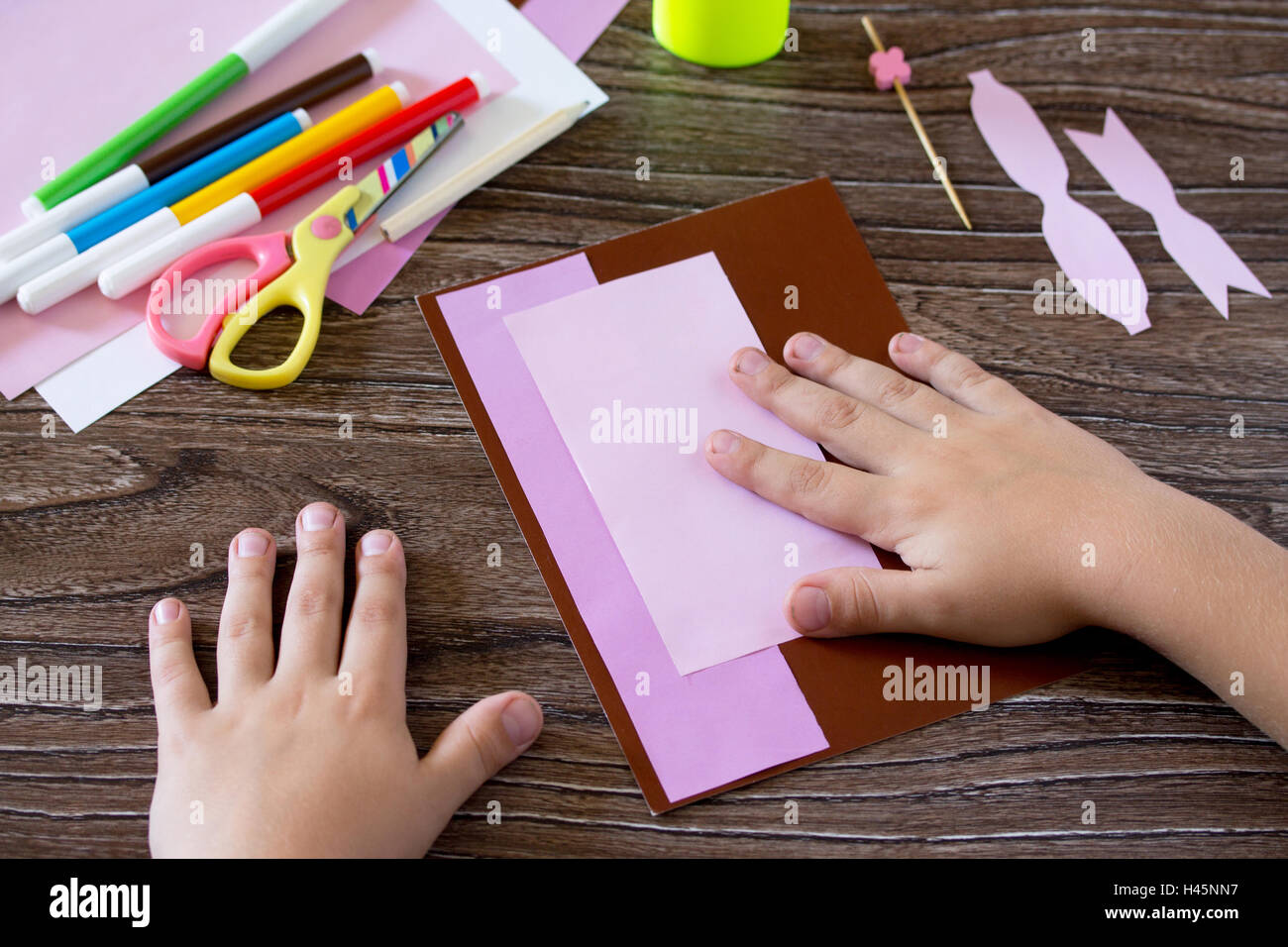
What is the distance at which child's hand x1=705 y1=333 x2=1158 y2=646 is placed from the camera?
640 millimetres

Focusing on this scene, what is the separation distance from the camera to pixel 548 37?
0.89m

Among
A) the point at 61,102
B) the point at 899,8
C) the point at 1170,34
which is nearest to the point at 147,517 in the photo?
the point at 61,102

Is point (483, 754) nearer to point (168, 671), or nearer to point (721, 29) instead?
point (168, 671)

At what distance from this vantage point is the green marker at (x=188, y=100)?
75 cm

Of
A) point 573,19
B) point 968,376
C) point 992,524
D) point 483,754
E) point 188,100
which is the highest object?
point 573,19

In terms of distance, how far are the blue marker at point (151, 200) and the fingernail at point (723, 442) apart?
40 centimetres

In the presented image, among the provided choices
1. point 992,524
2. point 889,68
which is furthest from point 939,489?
point 889,68

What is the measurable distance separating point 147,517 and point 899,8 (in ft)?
2.46

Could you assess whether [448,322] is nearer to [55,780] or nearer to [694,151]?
[694,151]

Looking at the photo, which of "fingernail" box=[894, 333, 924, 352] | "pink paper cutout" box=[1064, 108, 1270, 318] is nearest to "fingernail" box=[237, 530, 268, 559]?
"fingernail" box=[894, 333, 924, 352]

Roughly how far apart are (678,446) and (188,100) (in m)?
0.46

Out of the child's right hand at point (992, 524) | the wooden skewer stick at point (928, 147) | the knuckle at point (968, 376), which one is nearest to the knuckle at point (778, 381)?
the child's right hand at point (992, 524)

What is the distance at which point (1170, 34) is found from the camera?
945 millimetres

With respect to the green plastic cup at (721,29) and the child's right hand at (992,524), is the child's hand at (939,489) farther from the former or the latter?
the green plastic cup at (721,29)
